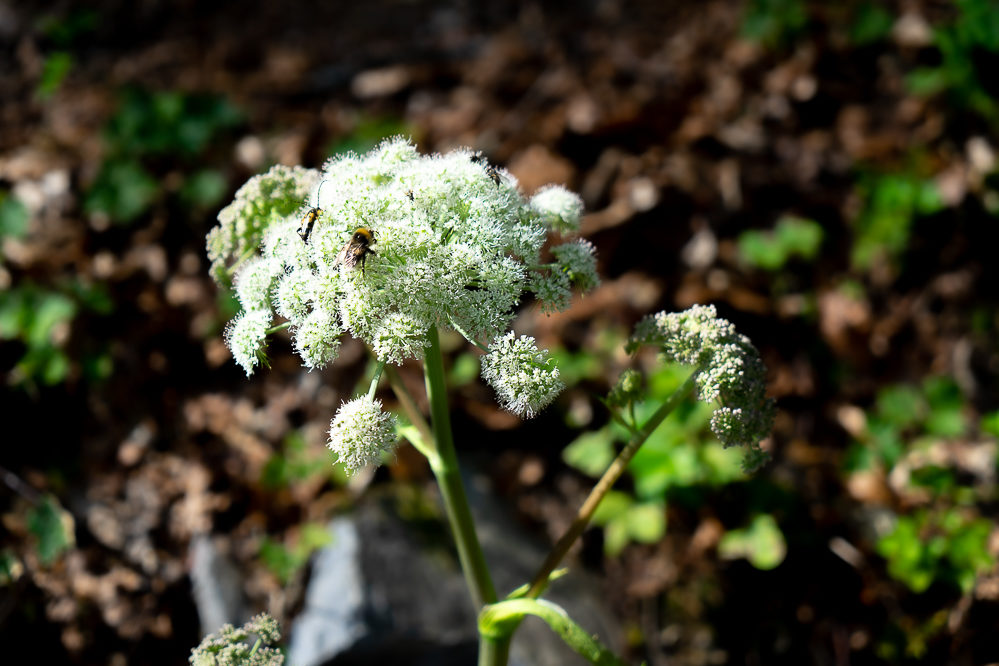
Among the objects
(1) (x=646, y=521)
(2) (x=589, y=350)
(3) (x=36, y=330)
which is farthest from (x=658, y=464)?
(3) (x=36, y=330)

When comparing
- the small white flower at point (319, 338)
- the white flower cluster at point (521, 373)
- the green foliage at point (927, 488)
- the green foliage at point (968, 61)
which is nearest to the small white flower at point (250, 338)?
the small white flower at point (319, 338)

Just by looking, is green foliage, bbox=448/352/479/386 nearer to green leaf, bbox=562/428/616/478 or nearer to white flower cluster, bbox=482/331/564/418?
green leaf, bbox=562/428/616/478

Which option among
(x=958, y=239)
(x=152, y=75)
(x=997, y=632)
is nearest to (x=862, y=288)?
(x=958, y=239)

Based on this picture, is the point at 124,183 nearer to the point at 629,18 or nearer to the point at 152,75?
the point at 152,75

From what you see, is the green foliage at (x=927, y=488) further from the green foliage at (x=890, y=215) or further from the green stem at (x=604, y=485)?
the green stem at (x=604, y=485)

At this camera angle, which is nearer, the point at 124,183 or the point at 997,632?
the point at 997,632

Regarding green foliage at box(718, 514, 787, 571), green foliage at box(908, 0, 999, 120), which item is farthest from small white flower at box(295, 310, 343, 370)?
green foliage at box(908, 0, 999, 120)
